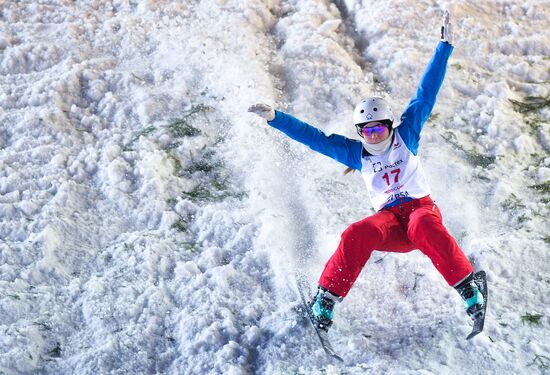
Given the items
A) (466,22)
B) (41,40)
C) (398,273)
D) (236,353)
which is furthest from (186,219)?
(466,22)

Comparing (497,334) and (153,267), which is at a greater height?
(497,334)

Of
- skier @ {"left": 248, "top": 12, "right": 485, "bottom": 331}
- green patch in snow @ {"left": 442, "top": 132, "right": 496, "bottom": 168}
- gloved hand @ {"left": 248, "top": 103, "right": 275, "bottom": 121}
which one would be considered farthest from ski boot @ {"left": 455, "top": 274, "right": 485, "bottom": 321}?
green patch in snow @ {"left": 442, "top": 132, "right": 496, "bottom": 168}

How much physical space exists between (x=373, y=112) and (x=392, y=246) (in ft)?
3.21

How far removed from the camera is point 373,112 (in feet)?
14.4

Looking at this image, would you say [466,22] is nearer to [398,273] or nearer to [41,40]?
[398,273]

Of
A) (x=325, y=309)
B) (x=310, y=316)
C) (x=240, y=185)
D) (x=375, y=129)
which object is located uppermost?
(x=375, y=129)

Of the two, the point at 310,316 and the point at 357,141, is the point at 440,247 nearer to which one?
the point at 310,316

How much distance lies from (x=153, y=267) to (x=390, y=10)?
13.6 feet

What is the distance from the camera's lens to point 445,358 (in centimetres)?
382

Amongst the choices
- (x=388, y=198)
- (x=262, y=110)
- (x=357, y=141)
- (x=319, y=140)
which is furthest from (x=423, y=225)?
(x=262, y=110)

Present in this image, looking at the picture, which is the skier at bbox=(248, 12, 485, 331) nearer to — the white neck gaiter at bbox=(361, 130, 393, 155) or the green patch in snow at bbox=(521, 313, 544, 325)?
the white neck gaiter at bbox=(361, 130, 393, 155)

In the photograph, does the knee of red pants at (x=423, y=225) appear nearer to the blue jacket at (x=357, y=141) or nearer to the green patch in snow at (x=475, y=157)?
the blue jacket at (x=357, y=141)

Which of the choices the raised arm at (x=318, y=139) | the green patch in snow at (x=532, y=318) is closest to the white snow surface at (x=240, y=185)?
the green patch in snow at (x=532, y=318)

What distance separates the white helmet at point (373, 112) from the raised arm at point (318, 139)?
206 millimetres
